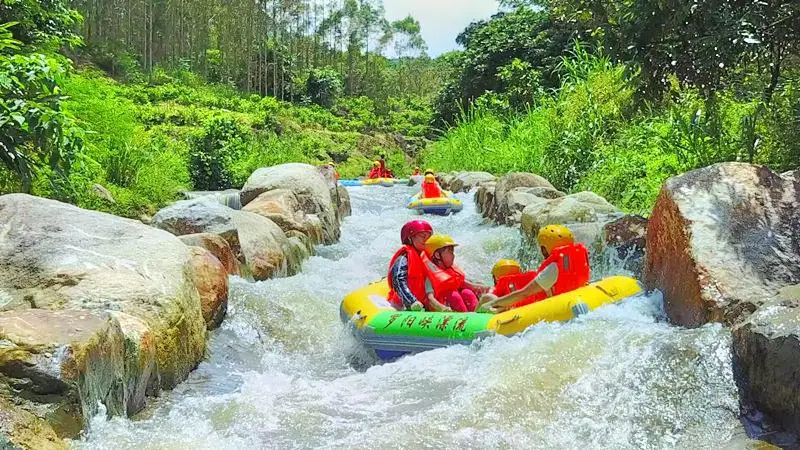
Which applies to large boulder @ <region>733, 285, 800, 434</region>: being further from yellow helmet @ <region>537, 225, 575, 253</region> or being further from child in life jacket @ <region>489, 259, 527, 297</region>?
child in life jacket @ <region>489, 259, 527, 297</region>

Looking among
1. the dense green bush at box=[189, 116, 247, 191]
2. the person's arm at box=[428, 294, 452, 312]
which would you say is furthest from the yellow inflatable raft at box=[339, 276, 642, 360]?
the dense green bush at box=[189, 116, 247, 191]

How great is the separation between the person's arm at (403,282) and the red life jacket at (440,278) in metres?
0.16

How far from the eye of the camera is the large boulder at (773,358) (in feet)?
10.8

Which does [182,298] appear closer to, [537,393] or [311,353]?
[311,353]

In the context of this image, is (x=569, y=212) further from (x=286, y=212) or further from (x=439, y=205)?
(x=439, y=205)

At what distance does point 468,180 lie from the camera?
53.5ft

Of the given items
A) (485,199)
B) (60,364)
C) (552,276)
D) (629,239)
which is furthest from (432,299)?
(485,199)

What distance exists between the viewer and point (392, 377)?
461cm

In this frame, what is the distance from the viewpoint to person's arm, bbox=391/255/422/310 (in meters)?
5.79

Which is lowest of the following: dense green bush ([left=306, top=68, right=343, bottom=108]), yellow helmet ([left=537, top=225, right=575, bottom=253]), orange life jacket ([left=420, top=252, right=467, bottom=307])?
orange life jacket ([left=420, top=252, right=467, bottom=307])

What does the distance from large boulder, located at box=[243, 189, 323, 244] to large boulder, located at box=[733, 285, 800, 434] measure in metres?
6.56

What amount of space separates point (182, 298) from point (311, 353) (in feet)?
4.75

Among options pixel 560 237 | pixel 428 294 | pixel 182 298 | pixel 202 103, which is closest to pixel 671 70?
pixel 560 237

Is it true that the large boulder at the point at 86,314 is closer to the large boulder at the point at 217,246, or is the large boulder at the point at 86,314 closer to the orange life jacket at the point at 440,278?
the large boulder at the point at 217,246
